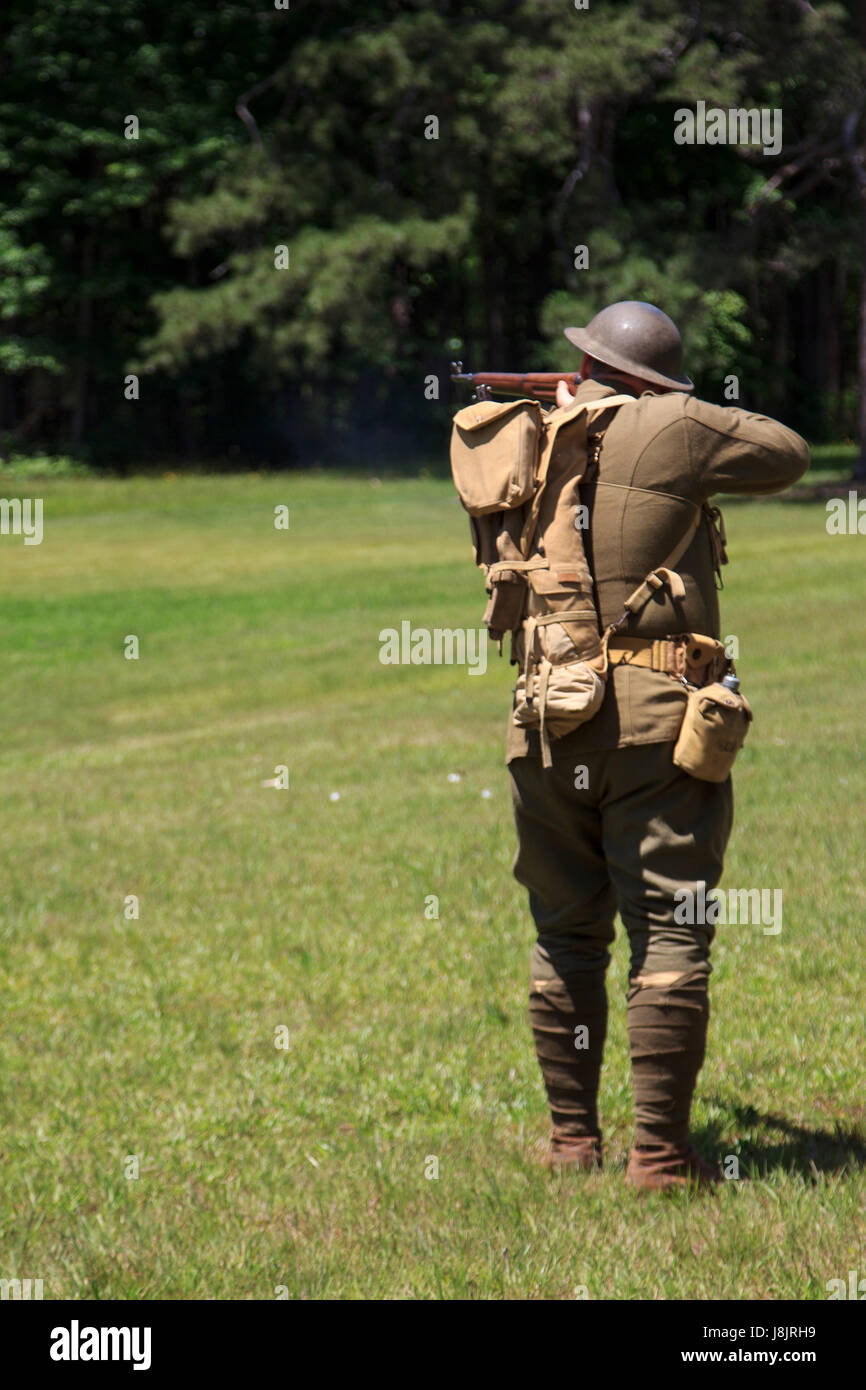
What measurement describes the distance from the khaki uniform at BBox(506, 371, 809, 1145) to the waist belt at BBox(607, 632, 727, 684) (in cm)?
2

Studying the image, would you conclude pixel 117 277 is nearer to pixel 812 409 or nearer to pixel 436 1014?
pixel 812 409

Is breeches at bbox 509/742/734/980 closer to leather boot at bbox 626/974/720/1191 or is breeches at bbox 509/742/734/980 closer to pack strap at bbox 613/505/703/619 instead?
leather boot at bbox 626/974/720/1191

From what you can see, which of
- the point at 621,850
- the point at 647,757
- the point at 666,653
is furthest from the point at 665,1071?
the point at 666,653

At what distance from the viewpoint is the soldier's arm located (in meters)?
4.21

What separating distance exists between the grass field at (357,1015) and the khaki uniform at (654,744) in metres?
0.51

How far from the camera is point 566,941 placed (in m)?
4.53

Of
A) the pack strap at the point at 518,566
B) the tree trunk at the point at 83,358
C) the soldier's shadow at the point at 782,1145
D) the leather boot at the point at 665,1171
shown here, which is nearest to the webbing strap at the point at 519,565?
the pack strap at the point at 518,566

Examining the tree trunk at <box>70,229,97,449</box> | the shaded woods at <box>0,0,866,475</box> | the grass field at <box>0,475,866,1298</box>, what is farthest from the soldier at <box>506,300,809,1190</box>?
the tree trunk at <box>70,229,97,449</box>

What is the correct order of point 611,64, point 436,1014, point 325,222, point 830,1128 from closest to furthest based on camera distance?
point 830,1128 < point 436,1014 < point 611,64 < point 325,222

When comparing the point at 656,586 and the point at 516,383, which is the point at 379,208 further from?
the point at 656,586

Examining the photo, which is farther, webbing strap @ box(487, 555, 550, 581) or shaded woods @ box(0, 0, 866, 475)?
shaded woods @ box(0, 0, 866, 475)

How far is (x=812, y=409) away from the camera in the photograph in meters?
48.2

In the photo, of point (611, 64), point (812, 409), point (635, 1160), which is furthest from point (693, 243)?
point (635, 1160)
